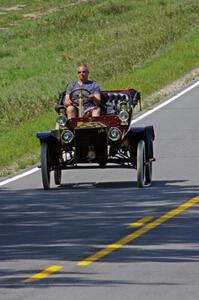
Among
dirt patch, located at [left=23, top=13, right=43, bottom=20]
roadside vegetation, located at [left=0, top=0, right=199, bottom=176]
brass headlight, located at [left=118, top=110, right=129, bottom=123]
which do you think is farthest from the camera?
dirt patch, located at [left=23, top=13, right=43, bottom=20]

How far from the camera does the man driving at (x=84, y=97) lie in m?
19.7

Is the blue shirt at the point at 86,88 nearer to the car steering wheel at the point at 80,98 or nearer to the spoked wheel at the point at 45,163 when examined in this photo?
the car steering wheel at the point at 80,98

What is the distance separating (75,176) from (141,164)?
8.57 feet

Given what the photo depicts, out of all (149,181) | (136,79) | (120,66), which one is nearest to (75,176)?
(149,181)

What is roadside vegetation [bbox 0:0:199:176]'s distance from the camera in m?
32.0

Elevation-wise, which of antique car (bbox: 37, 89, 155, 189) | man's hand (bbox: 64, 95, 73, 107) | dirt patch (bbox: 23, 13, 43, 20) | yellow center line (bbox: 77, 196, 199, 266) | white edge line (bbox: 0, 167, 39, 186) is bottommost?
yellow center line (bbox: 77, 196, 199, 266)

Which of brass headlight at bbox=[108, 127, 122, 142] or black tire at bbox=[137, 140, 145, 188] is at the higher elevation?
brass headlight at bbox=[108, 127, 122, 142]

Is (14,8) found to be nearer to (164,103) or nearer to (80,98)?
(164,103)

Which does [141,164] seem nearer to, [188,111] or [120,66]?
[188,111]

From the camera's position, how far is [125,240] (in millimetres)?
13570

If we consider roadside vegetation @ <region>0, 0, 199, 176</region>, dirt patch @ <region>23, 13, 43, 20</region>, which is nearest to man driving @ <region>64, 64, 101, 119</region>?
roadside vegetation @ <region>0, 0, 199, 176</region>

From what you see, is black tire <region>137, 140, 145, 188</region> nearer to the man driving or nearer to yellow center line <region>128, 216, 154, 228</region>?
the man driving

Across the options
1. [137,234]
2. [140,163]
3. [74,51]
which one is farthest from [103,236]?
[74,51]

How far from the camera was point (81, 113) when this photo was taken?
19766 mm
